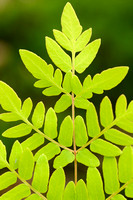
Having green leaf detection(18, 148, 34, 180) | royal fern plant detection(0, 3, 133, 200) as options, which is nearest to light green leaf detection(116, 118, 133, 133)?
royal fern plant detection(0, 3, 133, 200)

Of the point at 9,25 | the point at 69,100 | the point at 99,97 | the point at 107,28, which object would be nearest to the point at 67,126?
the point at 69,100

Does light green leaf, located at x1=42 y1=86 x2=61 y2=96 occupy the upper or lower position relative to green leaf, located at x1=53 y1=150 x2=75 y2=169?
upper

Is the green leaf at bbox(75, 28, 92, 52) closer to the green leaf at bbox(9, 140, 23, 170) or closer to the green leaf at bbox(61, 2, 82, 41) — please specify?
the green leaf at bbox(61, 2, 82, 41)

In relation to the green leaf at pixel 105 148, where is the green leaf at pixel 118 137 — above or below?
above

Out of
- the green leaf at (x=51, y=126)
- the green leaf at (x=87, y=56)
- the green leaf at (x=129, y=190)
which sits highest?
the green leaf at (x=87, y=56)

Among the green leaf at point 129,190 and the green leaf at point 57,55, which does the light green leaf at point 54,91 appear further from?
the green leaf at point 129,190

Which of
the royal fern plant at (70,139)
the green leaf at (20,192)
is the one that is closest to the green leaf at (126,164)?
the royal fern plant at (70,139)

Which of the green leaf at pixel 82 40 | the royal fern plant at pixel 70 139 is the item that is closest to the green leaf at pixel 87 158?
the royal fern plant at pixel 70 139
